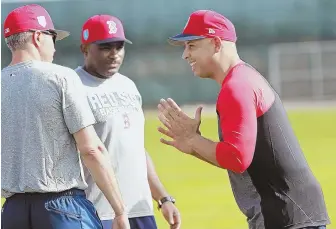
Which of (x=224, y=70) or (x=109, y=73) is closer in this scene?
(x=224, y=70)

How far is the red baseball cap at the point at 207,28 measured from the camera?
18.2 feet

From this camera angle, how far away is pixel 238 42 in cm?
4234

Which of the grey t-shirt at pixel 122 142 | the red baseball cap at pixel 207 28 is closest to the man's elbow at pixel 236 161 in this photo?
the red baseball cap at pixel 207 28

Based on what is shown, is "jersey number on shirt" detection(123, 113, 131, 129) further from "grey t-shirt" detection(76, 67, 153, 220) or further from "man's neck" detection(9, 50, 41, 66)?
"man's neck" detection(9, 50, 41, 66)

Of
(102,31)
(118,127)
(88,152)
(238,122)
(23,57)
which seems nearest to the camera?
(238,122)

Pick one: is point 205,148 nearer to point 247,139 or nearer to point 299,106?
point 247,139

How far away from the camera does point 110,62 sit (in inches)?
281

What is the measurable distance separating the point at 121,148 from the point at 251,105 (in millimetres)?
1874

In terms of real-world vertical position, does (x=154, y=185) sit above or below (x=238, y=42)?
above

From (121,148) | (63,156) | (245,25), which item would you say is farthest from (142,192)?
(245,25)

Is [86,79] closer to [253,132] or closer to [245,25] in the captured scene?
[253,132]

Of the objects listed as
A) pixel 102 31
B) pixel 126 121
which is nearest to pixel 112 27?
pixel 102 31

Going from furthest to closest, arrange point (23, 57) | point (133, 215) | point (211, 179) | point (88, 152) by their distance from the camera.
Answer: point (211, 179) → point (133, 215) → point (23, 57) → point (88, 152)

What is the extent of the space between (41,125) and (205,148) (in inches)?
34.8
